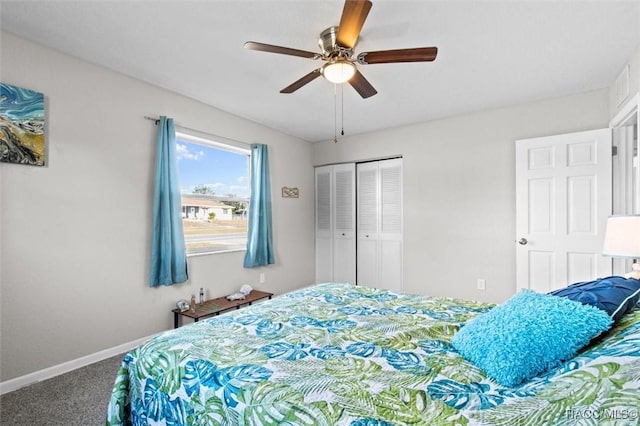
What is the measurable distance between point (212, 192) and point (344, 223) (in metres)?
2.09

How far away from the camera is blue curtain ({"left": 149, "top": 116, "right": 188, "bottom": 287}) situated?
2.87 m

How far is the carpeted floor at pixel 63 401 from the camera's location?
1.78 m

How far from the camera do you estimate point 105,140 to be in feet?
8.49

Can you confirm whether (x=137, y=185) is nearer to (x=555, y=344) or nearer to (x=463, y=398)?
(x=463, y=398)

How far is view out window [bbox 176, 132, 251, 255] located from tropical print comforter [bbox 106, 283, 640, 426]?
2004 mm

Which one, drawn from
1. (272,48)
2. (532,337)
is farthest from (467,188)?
(532,337)

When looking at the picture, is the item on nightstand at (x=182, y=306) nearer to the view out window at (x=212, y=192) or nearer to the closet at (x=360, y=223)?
the view out window at (x=212, y=192)

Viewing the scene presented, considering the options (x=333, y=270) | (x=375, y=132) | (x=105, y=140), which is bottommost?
(x=333, y=270)

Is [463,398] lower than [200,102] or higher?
lower

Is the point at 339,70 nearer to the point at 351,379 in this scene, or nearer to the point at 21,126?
the point at 351,379

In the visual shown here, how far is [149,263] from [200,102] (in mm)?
1811

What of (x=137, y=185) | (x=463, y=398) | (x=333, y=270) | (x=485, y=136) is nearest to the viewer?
(x=463, y=398)

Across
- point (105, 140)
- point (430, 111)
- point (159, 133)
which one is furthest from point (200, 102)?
point (430, 111)

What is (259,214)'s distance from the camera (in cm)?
392
